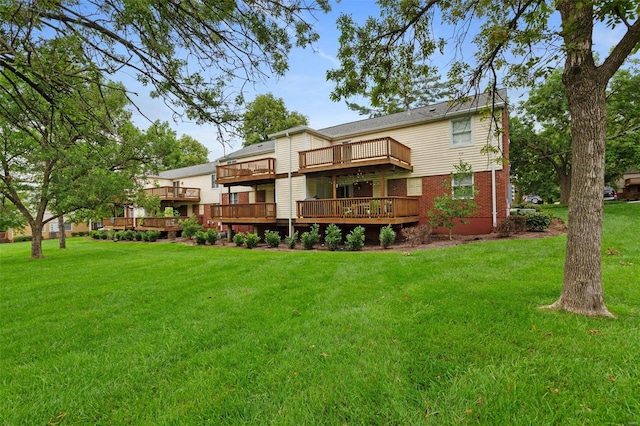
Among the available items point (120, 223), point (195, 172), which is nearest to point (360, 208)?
point (195, 172)

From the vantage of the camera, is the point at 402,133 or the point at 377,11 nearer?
the point at 377,11

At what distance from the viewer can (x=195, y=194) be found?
86.5ft

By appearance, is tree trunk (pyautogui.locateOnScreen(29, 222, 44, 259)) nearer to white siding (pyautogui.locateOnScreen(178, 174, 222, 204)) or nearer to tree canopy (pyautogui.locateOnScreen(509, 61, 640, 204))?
white siding (pyautogui.locateOnScreen(178, 174, 222, 204))

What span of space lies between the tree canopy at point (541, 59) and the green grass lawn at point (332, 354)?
0.91 metres

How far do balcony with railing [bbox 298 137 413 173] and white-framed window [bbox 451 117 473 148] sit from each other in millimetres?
2085

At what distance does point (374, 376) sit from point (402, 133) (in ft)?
45.1

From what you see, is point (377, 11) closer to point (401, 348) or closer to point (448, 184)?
point (401, 348)

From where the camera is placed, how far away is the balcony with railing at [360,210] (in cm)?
1245

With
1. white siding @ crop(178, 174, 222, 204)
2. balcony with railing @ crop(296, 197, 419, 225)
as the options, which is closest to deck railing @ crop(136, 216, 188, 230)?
white siding @ crop(178, 174, 222, 204)

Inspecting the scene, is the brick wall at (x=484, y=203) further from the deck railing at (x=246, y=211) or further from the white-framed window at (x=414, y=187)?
the deck railing at (x=246, y=211)

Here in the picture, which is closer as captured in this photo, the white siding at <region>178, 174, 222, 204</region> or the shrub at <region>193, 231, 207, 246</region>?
the shrub at <region>193, 231, 207, 246</region>

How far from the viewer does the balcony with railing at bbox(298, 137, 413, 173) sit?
42.0 ft

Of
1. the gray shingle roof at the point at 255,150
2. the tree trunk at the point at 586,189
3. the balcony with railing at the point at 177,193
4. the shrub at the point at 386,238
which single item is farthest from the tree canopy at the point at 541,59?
the balcony with railing at the point at 177,193

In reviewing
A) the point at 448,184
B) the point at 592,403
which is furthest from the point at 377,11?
the point at 448,184
